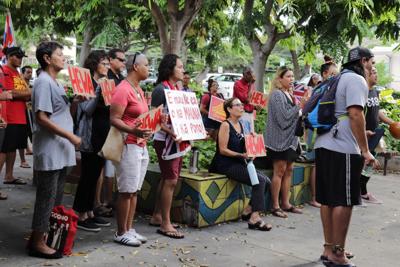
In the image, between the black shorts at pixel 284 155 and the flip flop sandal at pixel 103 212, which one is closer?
the flip flop sandal at pixel 103 212

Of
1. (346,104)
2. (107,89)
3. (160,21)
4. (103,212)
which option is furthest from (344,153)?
(160,21)

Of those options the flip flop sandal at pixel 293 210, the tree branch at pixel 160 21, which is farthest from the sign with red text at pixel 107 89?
the tree branch at pixel 160 21

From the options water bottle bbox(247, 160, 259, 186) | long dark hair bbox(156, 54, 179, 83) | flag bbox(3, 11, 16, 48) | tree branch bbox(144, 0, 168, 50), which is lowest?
water bottle bbox(247, 160, 259, 186)

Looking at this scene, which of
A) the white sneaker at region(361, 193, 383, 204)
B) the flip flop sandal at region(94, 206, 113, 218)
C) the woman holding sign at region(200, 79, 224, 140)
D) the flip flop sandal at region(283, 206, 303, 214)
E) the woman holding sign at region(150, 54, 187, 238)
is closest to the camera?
the woman holding sign at region(150, 54, 187, 238)

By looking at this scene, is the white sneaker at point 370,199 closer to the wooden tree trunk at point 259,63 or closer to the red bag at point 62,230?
the red bag at point 62,230

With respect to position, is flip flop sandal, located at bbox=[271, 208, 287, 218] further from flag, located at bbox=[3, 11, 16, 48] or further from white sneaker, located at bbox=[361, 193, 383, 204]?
flag, located at bbox=[3, 11, 16, 48]

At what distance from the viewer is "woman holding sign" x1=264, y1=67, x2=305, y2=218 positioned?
6.71 metres

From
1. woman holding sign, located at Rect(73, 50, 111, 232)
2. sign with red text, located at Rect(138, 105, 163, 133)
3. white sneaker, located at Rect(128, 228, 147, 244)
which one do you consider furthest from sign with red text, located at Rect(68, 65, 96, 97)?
white sneaker, located at Rect(128, 228, 147, 244)

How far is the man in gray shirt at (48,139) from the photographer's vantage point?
4.48 m

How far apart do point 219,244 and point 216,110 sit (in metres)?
2.19

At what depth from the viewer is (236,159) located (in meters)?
6.26

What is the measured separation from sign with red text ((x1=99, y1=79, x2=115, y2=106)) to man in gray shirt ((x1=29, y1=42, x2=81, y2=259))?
682 mm

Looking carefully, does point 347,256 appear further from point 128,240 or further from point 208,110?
point 208,110

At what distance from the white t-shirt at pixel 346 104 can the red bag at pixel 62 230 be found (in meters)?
2.38
